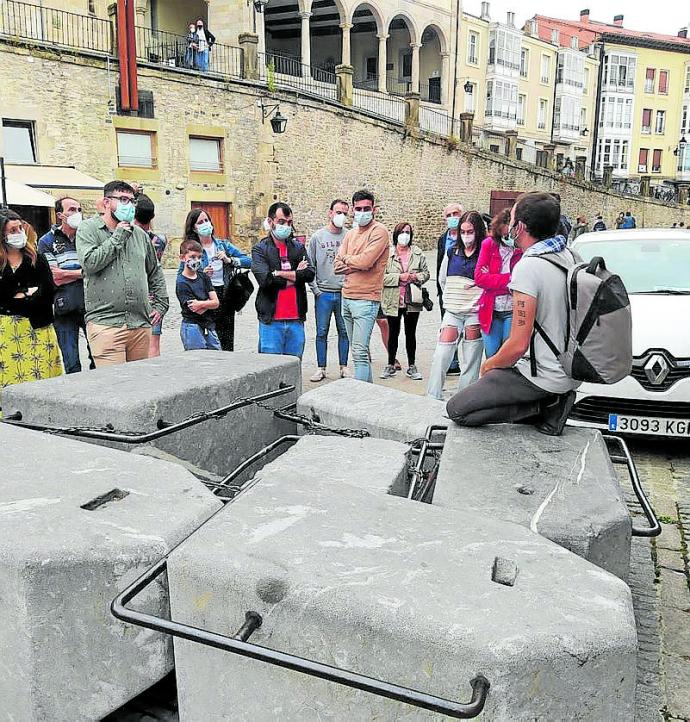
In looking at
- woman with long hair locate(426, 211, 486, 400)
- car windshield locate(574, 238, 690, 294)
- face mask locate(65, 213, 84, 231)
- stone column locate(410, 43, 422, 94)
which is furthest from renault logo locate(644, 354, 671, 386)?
stone column locate(410, 43, 422, 94)

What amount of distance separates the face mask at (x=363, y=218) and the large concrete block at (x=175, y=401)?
10.0ft

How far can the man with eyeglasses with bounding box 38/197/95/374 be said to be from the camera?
641cm

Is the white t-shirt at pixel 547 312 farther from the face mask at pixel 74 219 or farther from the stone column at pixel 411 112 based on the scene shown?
the stone column at pixel 411 112

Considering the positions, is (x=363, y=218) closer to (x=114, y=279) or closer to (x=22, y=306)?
(x=114, y=279)

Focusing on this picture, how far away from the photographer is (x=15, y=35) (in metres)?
21.5

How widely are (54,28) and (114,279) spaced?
69.7ft

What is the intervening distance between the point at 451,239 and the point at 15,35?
63.4ft

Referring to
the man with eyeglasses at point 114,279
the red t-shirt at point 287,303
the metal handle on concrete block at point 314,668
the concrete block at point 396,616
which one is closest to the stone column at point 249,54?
the red t-shirt at point 287,303

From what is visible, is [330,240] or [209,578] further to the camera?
[330,240]

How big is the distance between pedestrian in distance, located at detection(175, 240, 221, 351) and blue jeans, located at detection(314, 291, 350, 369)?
158 cm

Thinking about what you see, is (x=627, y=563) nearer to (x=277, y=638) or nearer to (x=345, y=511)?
(x=345, y=511)

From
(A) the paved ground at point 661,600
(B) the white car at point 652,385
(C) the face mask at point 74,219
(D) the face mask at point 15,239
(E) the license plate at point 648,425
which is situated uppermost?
(C) the face mask at point 74,219

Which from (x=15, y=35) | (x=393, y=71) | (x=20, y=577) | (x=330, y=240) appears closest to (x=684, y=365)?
(x=330, y=240)

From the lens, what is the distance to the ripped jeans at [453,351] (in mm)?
6512
